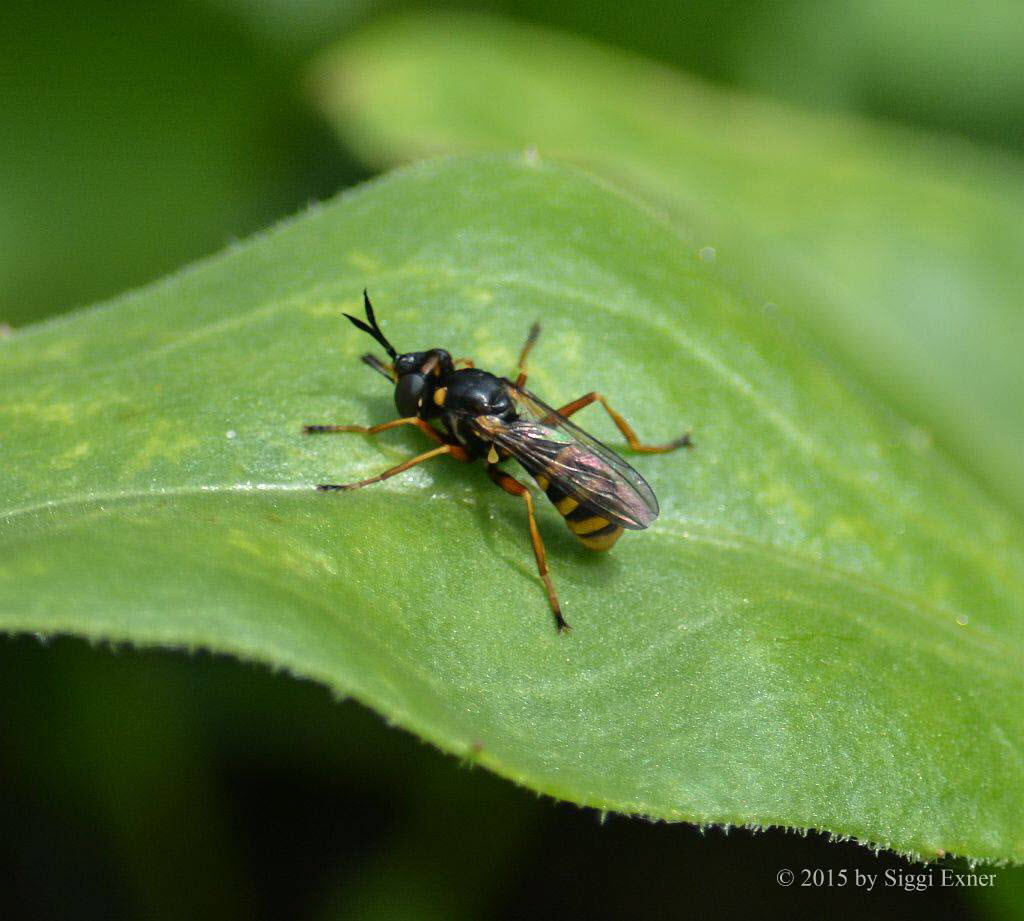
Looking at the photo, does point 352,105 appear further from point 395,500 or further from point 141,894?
point 141,894

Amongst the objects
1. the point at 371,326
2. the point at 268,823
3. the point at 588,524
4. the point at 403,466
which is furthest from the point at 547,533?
the point at 268,823

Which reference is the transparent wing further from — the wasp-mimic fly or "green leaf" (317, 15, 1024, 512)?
"green leaf" (317, 15, 1024, 512)

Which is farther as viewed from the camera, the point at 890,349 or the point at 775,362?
the point at 890,349

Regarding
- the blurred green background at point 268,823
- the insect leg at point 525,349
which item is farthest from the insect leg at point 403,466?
the blurred green background at point 268,823

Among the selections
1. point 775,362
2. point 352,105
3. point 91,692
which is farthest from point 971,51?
point 91,692

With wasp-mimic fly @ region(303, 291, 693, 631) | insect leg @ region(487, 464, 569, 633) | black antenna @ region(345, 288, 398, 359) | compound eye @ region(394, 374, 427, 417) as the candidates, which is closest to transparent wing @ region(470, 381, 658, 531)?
wasp-mimic fly @ region(303, 291, 693, 631)

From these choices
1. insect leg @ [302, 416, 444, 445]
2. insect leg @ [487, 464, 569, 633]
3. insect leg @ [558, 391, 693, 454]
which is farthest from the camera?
insect leg @ [558, 391, 693, 454]
